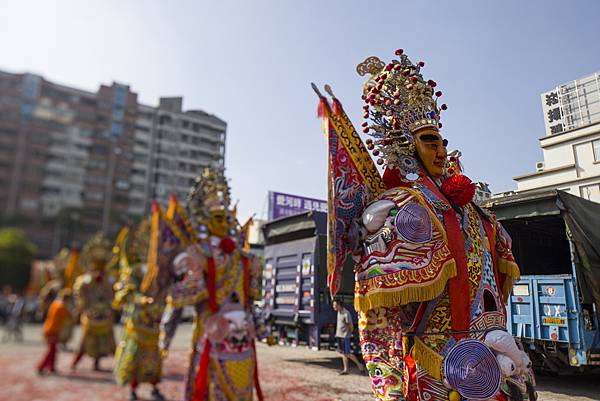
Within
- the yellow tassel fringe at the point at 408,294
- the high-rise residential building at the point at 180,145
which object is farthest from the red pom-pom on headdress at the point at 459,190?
the high-rise residential building at the point at 180,145

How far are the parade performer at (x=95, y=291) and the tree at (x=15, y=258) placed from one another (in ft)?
0.86

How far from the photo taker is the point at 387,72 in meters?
2.76

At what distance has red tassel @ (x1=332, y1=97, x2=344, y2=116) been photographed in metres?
2.71

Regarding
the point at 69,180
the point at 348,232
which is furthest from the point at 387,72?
the point at 69,180

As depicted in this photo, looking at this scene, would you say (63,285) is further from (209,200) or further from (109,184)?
(209,200)

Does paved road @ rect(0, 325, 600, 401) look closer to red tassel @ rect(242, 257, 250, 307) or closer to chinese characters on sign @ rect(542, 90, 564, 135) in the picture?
red tassel @ rect(242, 257, 250, 307)

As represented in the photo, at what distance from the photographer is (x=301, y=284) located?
8.40m

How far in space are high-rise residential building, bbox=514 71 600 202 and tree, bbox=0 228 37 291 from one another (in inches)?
221

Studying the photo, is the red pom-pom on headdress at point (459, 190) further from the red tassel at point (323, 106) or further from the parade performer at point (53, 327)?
the parade performer at point (53, 327)

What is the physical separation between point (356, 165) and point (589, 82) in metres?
4.65

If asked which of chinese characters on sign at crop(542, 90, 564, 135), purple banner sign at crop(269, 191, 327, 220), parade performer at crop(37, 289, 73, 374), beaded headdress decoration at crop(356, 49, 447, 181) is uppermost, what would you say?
purple banner sign at crop(269, 191, 327, 220)

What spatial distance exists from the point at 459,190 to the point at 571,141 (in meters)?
7.23

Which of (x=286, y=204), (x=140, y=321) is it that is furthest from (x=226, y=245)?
(x=286, y=204)

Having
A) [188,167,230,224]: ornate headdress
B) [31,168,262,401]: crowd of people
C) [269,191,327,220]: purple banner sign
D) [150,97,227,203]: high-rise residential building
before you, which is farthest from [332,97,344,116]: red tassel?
[269,191,327,220]: purple banner sign
